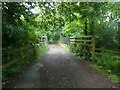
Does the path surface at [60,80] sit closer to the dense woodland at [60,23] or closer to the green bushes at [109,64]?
the green bushes at [109,64]

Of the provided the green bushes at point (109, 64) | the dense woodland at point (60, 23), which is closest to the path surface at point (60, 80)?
the green bushes at point (109, 64)

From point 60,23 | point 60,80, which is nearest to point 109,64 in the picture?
point 60,80

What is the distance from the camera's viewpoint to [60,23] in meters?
14.3

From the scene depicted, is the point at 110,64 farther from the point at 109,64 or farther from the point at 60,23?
the point at 60,23

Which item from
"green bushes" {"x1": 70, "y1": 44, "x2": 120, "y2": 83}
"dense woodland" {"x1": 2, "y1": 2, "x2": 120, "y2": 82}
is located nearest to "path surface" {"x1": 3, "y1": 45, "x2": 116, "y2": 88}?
"green bushes" {"x1": 70, "y1": 44, "x2": 120, "y2": 83}

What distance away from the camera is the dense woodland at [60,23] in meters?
8.76

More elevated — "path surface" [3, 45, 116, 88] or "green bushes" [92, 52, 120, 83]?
"green bushes" [92, 52, 120, 83]

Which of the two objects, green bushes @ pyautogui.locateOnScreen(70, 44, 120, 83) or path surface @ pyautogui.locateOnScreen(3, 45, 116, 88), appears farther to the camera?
green bushes @ pyautogui.locateOnScreen(70, 44, 120, 83)

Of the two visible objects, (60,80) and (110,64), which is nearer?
(60,80)

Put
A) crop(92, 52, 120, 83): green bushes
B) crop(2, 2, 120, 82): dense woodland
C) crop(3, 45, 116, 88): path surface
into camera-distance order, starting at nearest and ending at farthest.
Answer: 1. crop(3, 45, 116, 88): path surface
2. crop(92, 52, 120, 83): green bushes
3. crop(2, 2, 120, 82): dense woodland

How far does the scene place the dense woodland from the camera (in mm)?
8758

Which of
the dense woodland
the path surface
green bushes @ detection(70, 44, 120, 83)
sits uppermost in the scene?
the dense woodland

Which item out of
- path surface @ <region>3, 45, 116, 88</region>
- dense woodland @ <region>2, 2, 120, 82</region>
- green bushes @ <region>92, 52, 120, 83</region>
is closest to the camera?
path surface @ <region>3, 45, 116, 88</region>

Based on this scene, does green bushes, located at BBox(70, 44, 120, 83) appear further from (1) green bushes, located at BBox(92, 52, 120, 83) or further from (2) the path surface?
(2) the path surface
